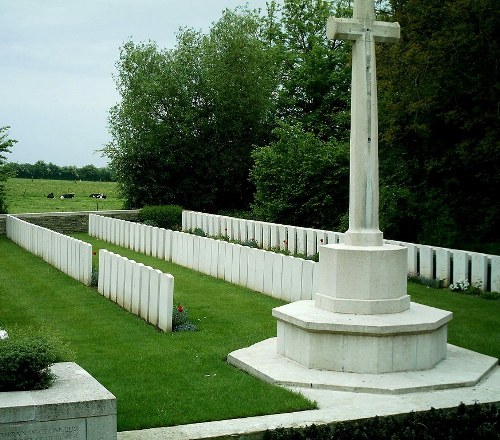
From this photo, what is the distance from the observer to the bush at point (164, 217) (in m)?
28.8

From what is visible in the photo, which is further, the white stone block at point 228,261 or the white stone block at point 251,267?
the white stone block at point 228,261

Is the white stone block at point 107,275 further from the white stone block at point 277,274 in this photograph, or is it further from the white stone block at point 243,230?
the white stone block at point 243,230

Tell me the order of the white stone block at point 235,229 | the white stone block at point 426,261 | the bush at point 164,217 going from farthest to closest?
the bush at point 164,217 → the white stone block at point 235,229 → the white stone block at point 426,261

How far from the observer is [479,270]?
1491 cm

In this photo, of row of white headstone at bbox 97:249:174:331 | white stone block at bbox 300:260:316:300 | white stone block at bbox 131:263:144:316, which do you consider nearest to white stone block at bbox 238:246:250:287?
white stone block at bbox 300:260:316:300

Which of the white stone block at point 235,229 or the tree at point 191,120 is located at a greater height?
the tree at point 191,120

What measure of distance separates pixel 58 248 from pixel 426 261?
915 cm

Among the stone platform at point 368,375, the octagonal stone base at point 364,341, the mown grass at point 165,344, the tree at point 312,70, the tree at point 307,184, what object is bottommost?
the mown grass at point 165,344

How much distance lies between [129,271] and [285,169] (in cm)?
1392

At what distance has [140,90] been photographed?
32.2 meters

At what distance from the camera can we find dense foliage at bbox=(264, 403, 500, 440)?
6.11 meters

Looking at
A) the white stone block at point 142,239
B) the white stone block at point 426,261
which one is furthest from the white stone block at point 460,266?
the white stone block at point 142,239

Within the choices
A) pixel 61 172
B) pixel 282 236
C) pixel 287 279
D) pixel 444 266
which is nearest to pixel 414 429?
pixel 287 279

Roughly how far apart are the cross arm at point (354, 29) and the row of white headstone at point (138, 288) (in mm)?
4313
